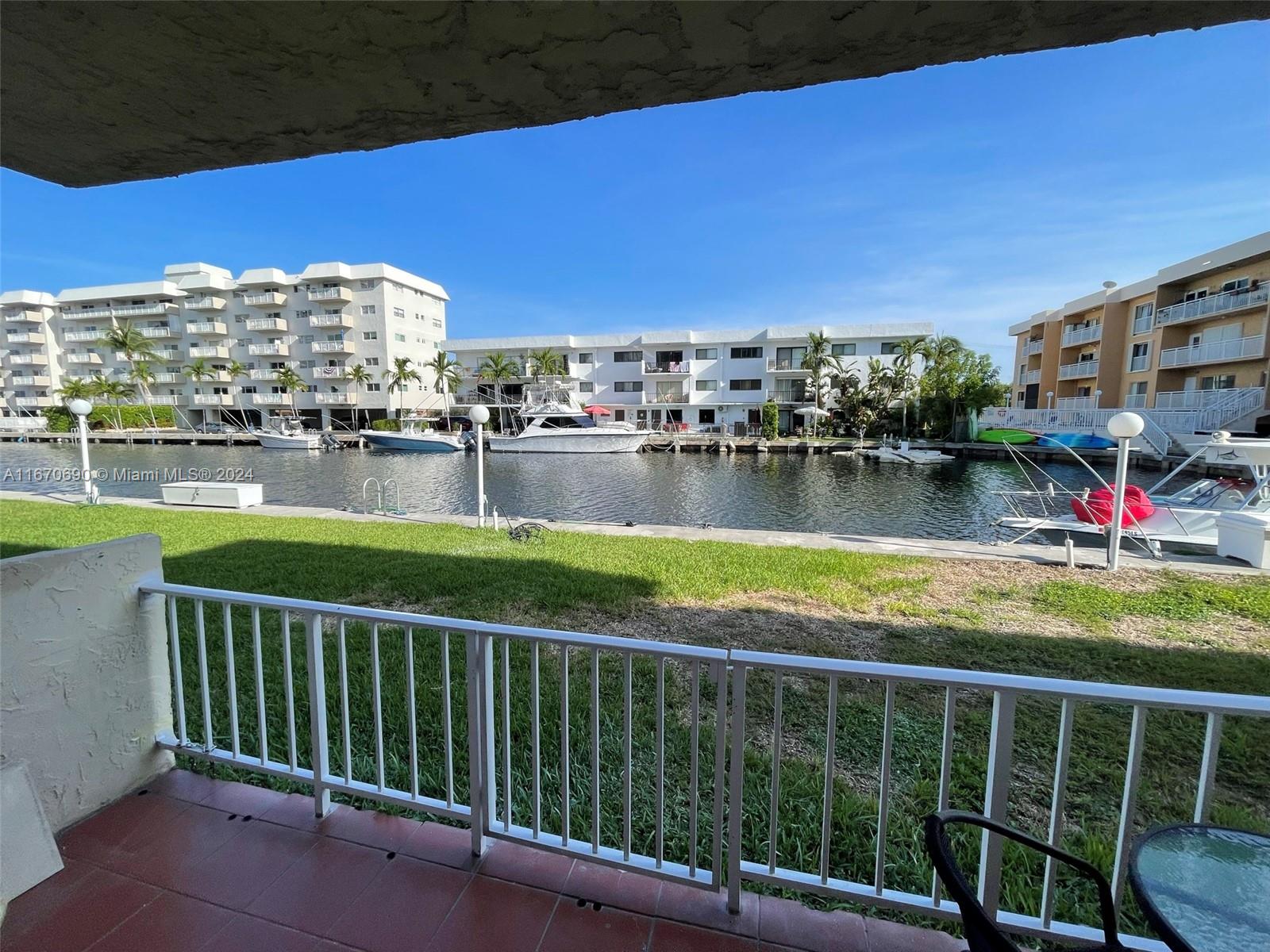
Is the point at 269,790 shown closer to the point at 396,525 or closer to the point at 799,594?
the point at 799,594

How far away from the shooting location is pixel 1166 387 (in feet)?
82.1

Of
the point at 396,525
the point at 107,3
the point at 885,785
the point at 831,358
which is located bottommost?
the point at 396,525

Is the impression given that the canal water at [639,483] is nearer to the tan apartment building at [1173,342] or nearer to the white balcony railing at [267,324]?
the tan apartment building at [1173,342]

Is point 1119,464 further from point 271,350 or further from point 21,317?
point 21,317

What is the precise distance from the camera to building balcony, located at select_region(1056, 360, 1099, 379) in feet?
94.0

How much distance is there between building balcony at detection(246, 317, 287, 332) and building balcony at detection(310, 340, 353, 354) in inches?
125

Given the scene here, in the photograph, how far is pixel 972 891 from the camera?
0.82m

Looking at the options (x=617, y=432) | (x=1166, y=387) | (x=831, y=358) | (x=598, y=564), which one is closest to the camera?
(x=598, y=564)

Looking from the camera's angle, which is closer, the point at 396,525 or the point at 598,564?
the point at 598,564

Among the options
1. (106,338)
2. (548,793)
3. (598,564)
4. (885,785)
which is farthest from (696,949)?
(106,338)

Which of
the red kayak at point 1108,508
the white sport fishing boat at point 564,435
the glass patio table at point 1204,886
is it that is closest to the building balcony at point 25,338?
the white sport fishing boat at point 564,435

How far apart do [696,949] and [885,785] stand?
0.72 metres

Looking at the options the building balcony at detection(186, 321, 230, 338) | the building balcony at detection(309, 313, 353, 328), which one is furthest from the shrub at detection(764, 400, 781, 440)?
the building balcony at detection(186, 321, 230, 338)

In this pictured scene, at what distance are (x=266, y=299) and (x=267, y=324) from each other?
1.80 m
